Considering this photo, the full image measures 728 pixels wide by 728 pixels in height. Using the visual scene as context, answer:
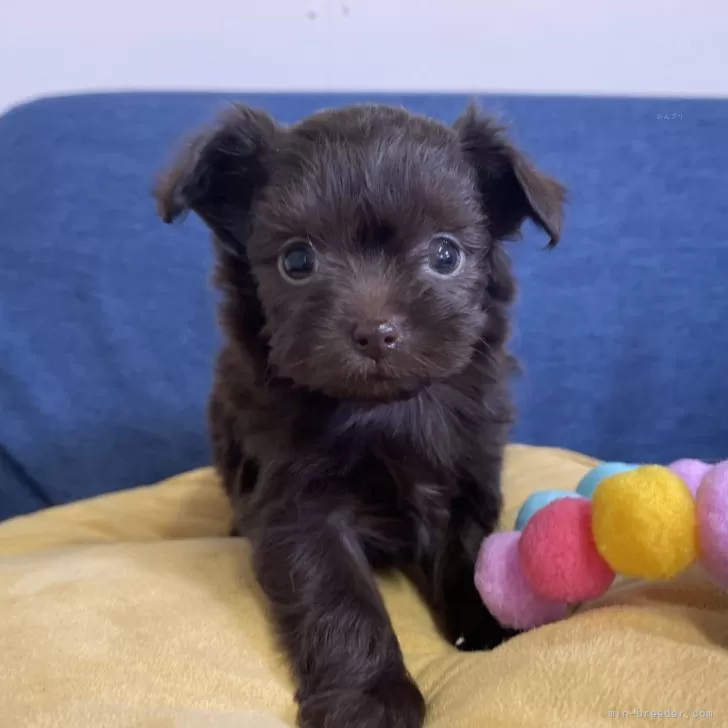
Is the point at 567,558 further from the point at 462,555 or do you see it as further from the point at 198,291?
the point at 198,291

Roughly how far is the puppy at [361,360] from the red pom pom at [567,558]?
0.25m

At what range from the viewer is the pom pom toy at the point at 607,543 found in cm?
116

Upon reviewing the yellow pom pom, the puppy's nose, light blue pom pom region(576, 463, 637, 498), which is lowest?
light blue pom pom region(576, 463, 637, 498)

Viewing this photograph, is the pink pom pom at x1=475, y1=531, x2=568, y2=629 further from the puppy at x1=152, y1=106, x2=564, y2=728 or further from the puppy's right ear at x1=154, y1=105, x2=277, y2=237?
the puppy's right ear at x1=154, y1=105, x2=277, y2=237

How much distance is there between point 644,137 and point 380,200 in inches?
57.1

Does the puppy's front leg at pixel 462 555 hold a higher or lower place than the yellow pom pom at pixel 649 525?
lower

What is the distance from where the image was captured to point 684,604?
1.30m

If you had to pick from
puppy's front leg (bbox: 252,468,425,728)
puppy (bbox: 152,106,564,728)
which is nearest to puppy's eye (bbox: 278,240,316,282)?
puppy (bbox: 152,106,564,728)

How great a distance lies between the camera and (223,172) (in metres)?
1.61

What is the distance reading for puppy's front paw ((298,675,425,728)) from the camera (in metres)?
1.17

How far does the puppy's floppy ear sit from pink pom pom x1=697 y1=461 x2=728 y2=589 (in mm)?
553

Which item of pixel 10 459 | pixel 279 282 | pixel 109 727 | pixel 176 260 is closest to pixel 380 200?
pixel 279 282

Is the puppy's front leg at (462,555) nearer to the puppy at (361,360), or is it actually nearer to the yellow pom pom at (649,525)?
the puppy at (361,360)

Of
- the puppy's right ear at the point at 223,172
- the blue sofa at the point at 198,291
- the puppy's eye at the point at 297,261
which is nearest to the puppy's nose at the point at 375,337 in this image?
the puppy's eye at the point at 297,261
